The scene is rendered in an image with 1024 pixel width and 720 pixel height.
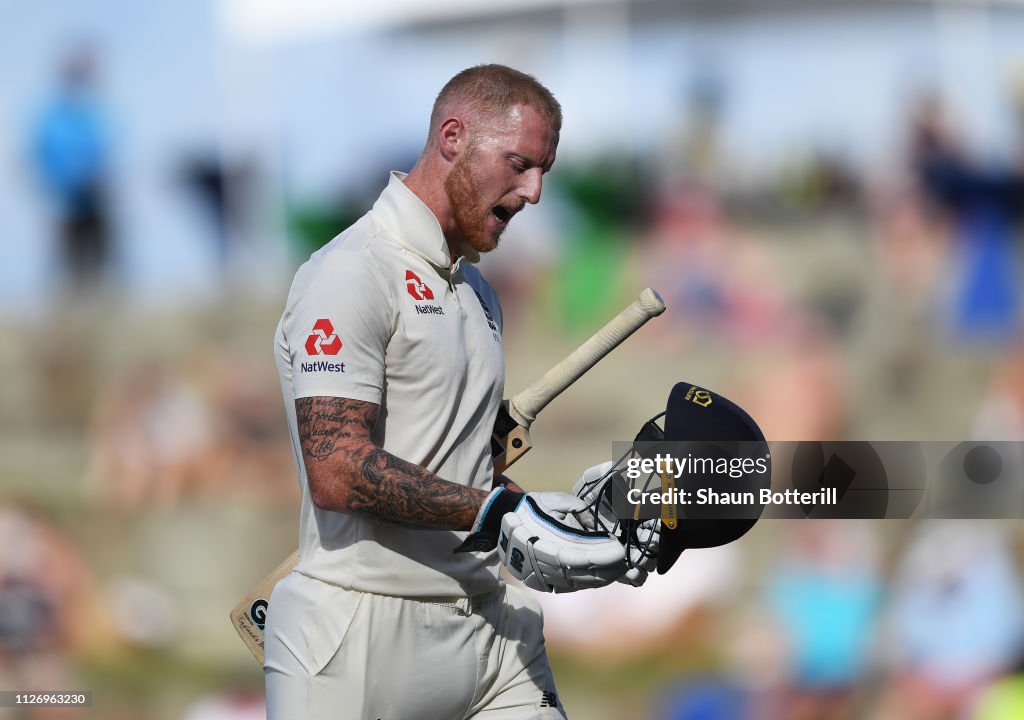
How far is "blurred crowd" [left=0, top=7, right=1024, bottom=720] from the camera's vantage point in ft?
30.2

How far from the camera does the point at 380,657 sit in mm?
3600

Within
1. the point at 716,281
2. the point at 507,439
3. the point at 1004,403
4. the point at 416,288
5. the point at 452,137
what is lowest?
the point at 507,439

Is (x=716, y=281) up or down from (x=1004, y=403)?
up

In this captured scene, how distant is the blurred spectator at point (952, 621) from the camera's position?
872 cm

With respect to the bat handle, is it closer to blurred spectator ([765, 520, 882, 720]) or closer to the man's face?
the man's face

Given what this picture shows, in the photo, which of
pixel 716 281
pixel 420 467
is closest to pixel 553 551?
pixel 420 467

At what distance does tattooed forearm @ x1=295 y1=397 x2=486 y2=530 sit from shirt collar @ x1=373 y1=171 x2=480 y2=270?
0.51 meters

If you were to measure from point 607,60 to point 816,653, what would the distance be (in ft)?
23.8

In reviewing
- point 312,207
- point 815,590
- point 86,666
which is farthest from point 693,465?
point 312,207

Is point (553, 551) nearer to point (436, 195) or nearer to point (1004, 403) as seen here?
point (436, 195)

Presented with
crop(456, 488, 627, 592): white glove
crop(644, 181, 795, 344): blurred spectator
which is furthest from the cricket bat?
crop(644, 181, 795, 344): blurred spectator

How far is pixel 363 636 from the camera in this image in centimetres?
358

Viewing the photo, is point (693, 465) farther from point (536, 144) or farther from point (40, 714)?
point (40, 714)

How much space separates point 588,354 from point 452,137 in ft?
2.29
